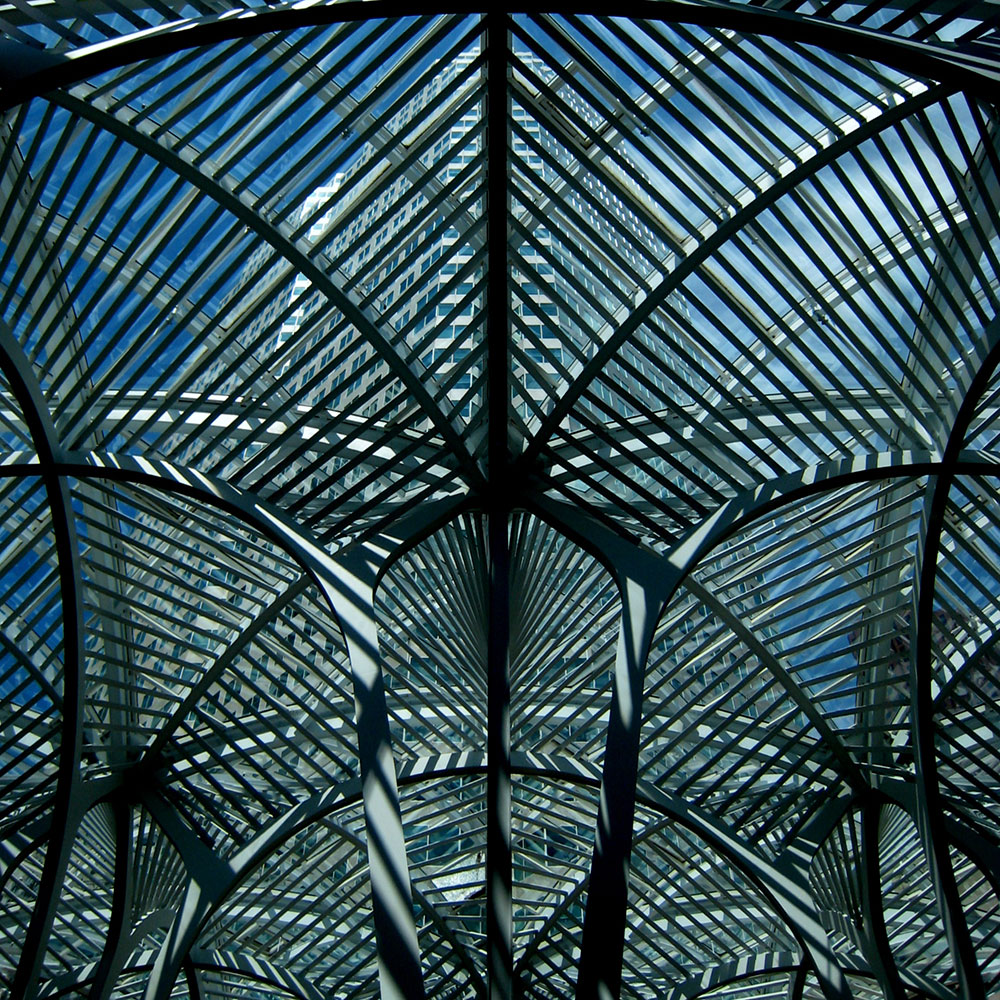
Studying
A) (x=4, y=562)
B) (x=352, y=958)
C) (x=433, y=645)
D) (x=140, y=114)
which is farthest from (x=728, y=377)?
(x=352, y=958)

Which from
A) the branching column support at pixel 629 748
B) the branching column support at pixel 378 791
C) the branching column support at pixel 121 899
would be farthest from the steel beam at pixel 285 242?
the branching column support at pixel 121 899

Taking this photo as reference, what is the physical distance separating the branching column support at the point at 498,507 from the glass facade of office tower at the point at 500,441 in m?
0.05

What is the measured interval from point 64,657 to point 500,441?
766 centimetres

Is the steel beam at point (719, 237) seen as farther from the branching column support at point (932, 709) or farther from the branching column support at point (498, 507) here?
the branching column support at point (932, 709)

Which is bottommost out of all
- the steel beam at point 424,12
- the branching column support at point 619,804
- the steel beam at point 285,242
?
the branching column support at point 619,804

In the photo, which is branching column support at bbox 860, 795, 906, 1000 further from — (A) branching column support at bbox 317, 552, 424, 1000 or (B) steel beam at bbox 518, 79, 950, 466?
(A) branching column support at bbox 317, 552, 424, 1000

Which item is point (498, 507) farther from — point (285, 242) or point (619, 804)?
point (619, 804)

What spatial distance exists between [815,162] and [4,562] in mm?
13838

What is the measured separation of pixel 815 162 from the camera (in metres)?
11.0

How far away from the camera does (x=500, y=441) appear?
1440 centimetres

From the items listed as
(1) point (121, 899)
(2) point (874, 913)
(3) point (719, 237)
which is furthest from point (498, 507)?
(1) point (121, 899)

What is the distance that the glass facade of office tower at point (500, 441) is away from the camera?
34.3ft

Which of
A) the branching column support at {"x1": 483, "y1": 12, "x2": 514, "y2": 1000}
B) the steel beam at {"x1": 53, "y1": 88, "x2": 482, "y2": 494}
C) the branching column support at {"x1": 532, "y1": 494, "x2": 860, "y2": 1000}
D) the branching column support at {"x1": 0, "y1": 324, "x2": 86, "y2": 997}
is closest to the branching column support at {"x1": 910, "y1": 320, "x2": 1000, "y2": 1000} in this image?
the branching column support at {"x1": 532, "y1": 494, "x2": 860, "y2": 1000}

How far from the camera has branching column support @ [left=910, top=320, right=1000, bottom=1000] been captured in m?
13.8
